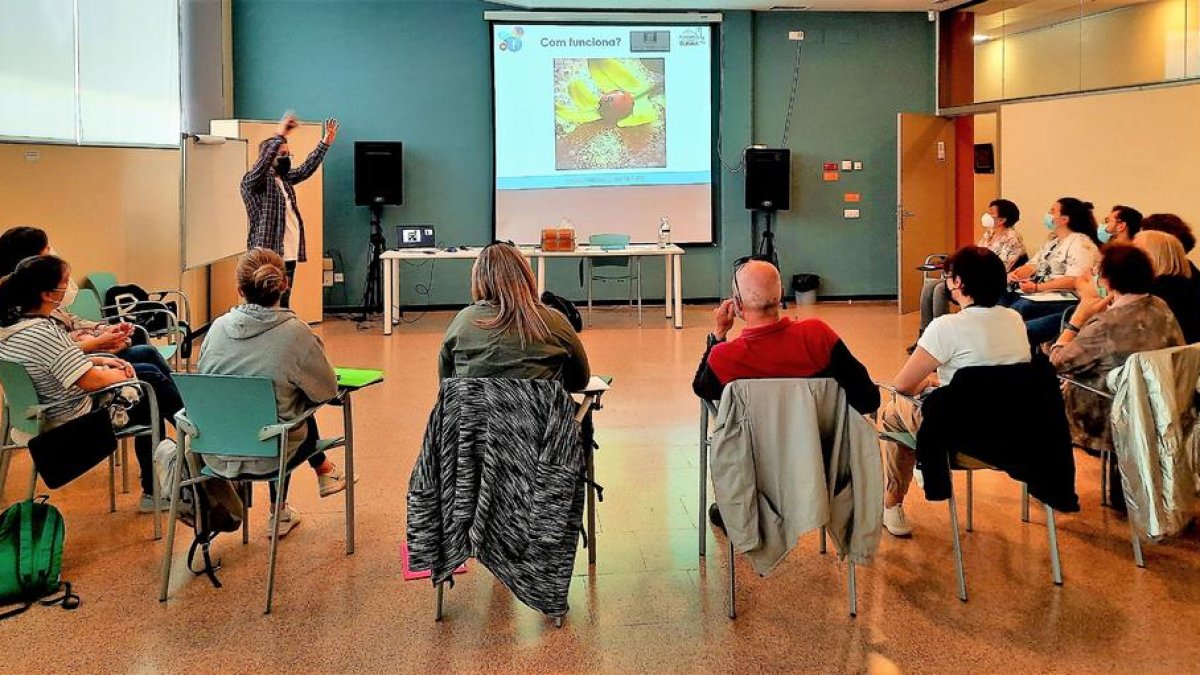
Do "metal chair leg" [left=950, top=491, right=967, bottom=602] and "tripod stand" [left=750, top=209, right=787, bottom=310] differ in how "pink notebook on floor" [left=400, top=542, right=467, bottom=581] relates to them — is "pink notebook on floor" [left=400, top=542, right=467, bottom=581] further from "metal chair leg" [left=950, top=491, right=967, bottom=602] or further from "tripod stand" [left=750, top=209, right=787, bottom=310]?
"tripod stand" [left=750, top=209, right=787, bottom=310]

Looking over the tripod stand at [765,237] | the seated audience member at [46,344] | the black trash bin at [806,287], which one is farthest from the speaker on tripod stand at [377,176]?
the seated audience member at [46,344]

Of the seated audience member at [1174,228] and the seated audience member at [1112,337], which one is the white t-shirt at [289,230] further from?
the seated audience member at [1174,228]

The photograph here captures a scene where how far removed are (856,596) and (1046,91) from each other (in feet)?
24.7

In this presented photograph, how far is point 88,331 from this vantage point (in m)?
4.45

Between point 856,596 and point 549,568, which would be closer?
point 549,568

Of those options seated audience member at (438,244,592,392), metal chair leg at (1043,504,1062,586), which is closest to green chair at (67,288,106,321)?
seated audience member at (438,244,592,392)

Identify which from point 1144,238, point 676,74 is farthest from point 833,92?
point 1144,238

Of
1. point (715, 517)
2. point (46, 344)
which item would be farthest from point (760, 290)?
point (46, 344)

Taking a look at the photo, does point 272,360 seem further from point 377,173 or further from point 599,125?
point 599,125

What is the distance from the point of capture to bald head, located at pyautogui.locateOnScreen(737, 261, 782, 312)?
3.17 metres

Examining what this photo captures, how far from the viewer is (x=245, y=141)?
29.4 feet

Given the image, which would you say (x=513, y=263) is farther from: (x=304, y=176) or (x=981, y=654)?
(x=304, y=176)

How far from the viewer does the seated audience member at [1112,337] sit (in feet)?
12.3

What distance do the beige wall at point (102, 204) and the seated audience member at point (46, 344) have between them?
91.1 inches
